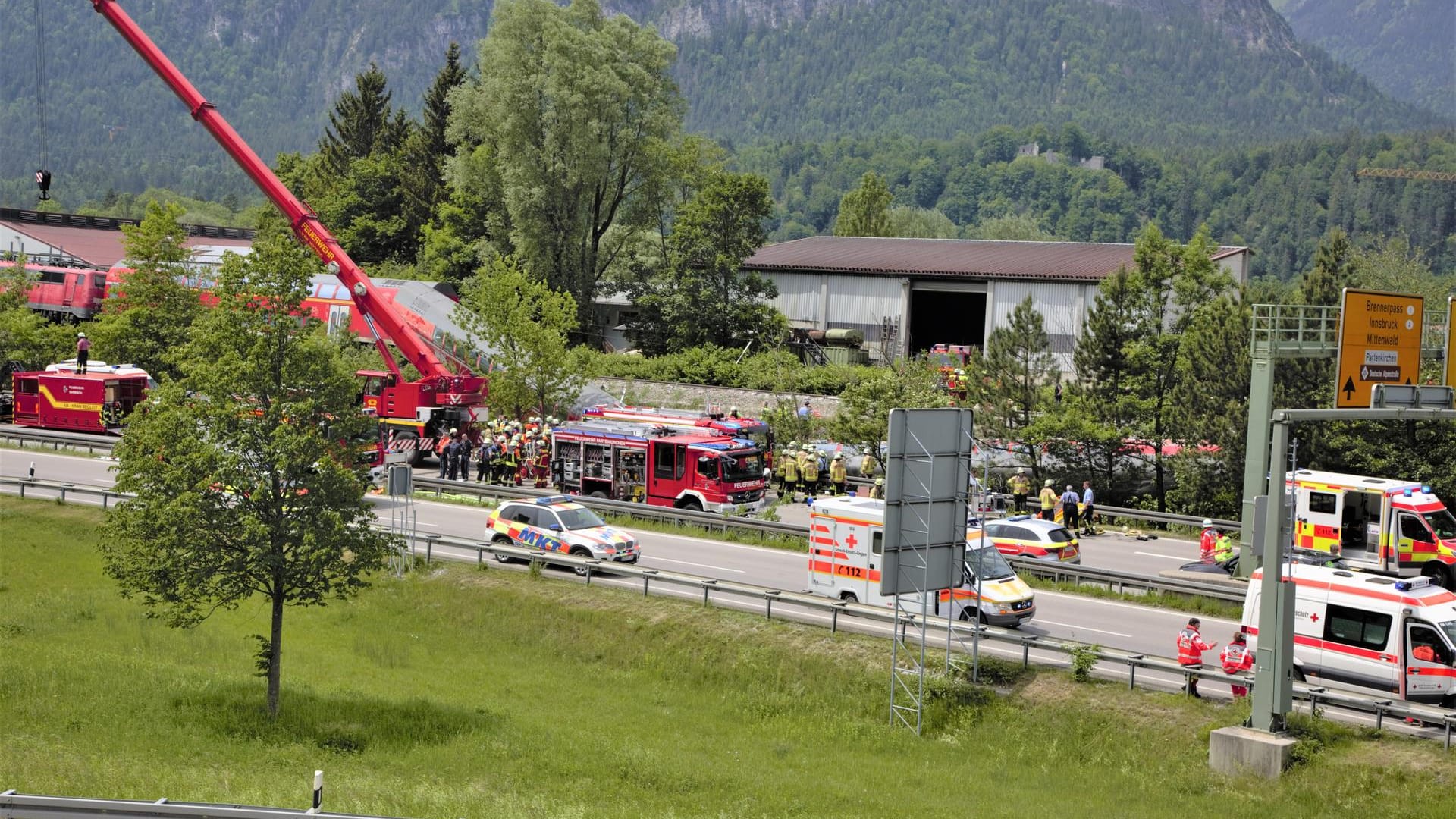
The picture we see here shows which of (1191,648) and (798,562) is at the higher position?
(1191,648)

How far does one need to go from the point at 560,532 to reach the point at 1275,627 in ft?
52.8

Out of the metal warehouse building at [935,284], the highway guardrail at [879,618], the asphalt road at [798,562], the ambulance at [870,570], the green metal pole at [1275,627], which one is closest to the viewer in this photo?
the green metal pole at [1275,627]

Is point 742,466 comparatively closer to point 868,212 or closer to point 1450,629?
point 1450,629

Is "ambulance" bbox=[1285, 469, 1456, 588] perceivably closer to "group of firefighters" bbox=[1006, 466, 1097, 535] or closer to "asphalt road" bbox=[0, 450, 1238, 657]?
"asphalt road" bbox=[0, 450, 1238, 657]

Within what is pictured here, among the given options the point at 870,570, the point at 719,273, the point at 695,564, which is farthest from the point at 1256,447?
the point at 719,273

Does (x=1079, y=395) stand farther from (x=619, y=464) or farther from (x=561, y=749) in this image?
(x=561, y=749)

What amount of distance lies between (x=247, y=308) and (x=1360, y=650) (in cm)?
1847

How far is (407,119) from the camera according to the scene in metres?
98.5

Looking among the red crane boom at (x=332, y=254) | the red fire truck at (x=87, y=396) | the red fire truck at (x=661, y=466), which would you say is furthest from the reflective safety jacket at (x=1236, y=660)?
the red fire truck at (x=87, y=396)

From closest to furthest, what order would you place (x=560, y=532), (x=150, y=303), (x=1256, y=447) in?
(x=1256, y=447)
(x=560, y=532)
(x=150, y=303)

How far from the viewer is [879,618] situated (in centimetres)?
2459

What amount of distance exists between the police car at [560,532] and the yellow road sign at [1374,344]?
15.1 m

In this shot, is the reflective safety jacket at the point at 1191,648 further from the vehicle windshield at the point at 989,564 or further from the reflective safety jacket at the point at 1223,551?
the reflective safety jacket at the point at 1223,551

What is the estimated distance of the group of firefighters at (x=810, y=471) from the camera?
130 ft
